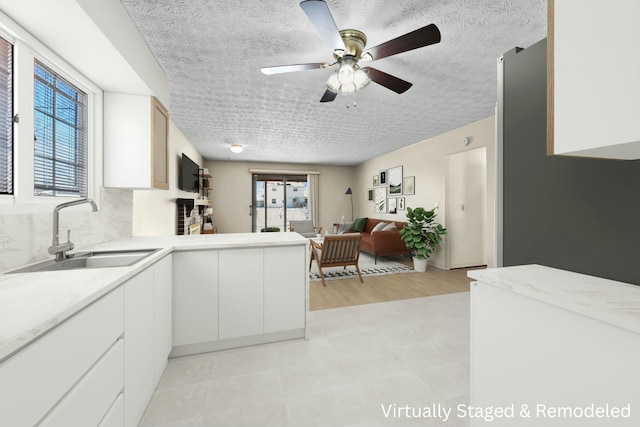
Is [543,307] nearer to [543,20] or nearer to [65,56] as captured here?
[543,20]

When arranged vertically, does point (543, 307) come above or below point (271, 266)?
above

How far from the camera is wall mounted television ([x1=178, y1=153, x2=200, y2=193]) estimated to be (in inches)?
171

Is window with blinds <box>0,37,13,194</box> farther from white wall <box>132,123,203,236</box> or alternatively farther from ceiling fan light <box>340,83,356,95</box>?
ceiling fan light <box>340,83,356,95</box>

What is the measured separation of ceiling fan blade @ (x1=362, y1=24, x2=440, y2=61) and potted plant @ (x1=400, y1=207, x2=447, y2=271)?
3326mm

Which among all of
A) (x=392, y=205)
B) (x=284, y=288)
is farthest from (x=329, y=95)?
(x=392, y=205)

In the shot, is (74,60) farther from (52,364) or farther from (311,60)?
(52,364)

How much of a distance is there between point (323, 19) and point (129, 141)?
5.49ft

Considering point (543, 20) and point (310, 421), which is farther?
point (543, 20)

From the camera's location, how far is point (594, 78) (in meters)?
0.63

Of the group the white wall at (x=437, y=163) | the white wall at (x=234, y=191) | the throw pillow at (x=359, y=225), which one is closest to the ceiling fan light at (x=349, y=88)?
the white wall at (x=437, y=163)

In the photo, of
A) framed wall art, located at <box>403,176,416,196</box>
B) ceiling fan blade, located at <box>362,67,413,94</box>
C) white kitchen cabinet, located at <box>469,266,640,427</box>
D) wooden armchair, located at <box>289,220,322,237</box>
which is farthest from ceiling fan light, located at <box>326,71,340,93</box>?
wooden armchair, located at <box>289,220,322,237</box>

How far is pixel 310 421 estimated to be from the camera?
140 centimetres

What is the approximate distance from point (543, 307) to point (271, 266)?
1.71 metres

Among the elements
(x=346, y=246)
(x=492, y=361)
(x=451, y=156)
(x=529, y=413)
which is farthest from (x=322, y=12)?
(x=451, y=156)
